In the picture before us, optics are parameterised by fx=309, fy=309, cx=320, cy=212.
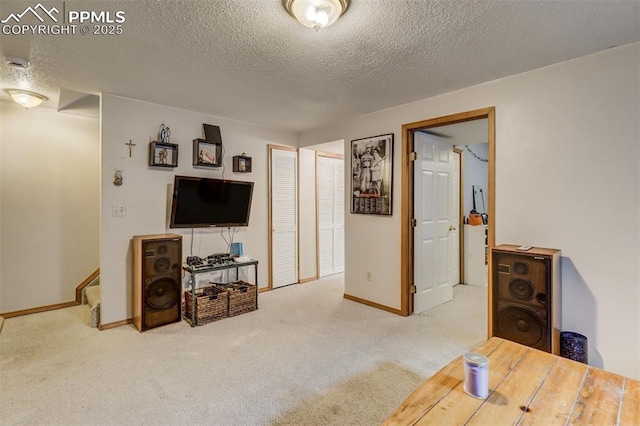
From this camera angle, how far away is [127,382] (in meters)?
2.23

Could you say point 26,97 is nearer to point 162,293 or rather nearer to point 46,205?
point 46,205

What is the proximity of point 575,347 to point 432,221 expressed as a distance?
186 centimetres

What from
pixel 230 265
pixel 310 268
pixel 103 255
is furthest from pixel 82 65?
pixel 310 268

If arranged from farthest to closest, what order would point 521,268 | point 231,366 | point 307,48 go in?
point 231,366 → point 521,268 → point 307,48

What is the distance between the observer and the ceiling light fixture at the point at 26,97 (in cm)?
306

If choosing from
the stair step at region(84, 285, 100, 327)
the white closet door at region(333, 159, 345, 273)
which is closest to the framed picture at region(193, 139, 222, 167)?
the stair step at region(84, 285, 100, 327)

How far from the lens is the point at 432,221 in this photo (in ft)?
12.5

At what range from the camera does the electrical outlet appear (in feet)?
10.6

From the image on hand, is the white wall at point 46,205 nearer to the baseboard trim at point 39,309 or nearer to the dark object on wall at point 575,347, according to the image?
the baseboard trim at point 39,309

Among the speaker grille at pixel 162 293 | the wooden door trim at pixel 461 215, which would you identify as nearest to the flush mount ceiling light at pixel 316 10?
the speaker grille at pixel 162 293

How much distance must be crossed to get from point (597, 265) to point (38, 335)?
195 inches

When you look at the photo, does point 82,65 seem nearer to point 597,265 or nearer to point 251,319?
point 251,319

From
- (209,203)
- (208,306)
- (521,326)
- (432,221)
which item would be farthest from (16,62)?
(521,326)

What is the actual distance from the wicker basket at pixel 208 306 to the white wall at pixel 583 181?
2912mm
